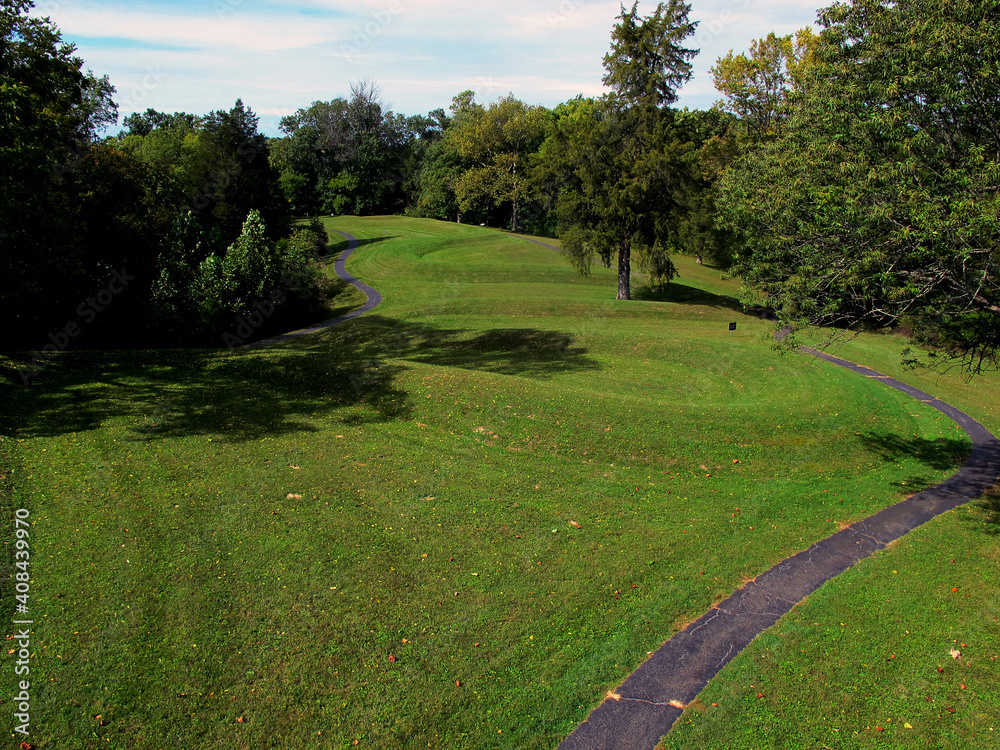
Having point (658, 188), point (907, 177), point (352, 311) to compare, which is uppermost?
point (658, 188)

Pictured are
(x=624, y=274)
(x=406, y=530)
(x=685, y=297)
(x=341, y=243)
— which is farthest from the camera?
(x=341, y=243)

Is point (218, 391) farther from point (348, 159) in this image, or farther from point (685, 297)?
point (348, 159)

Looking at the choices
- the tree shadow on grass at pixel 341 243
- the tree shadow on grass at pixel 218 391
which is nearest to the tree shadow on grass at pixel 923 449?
the tree shadow on grass at pixel 218 391

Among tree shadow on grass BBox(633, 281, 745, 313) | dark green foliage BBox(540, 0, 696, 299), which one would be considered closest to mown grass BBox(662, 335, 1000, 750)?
dark green foliage BBox(540, 0, 696, 299)

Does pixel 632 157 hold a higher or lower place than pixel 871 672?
higher

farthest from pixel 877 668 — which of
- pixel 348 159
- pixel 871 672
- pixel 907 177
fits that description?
pixel 348 159

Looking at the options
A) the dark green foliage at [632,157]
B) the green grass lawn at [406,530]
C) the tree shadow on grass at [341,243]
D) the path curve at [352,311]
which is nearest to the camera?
the green grass lawn at [406,530]

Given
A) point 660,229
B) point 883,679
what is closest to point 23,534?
point 883,679

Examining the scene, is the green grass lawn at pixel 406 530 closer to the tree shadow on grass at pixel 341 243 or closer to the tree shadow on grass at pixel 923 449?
the tree shadow on grass at pixel 923 449
